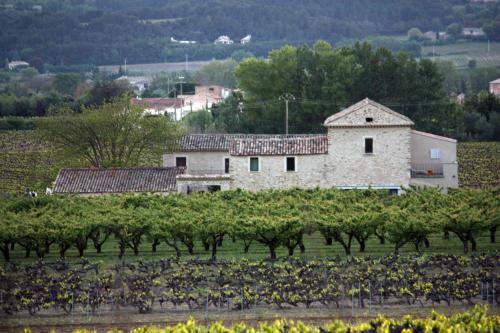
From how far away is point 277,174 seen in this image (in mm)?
49969

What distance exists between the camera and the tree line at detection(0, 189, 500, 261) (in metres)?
36.0

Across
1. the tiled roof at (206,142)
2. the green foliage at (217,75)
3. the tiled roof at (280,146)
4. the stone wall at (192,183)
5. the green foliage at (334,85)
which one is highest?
the green foliage at (217,75)

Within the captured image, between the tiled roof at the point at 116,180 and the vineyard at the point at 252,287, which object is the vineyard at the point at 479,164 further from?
the vineyard at the point at 252,287

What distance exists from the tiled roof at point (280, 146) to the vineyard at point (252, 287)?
18898 millimetres

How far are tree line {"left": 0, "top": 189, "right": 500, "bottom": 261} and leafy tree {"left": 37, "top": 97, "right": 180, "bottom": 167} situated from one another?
14525 millimetres

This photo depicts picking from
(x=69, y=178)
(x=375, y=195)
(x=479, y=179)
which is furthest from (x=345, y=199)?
(x=479, y=179)

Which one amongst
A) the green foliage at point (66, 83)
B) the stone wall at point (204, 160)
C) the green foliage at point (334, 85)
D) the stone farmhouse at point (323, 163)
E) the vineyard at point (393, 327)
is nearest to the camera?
the vineyard at point (393, 327)

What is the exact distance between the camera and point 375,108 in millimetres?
50531

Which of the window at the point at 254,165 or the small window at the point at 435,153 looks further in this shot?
the small window at the point at 435,153

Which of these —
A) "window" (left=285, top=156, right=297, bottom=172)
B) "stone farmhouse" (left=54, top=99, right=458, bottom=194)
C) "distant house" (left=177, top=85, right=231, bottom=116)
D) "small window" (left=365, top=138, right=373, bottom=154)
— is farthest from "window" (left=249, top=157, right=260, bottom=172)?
"distant house" (left=177, top=85, right=231, bottom=116)

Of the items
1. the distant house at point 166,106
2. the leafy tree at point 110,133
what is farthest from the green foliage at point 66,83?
the leafy tree at point 110,133

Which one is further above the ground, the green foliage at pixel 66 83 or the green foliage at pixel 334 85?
the green foliage at pixel 66 83

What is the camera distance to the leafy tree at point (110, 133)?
56844 millimetres

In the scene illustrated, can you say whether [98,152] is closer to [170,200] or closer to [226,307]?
[170,200]
